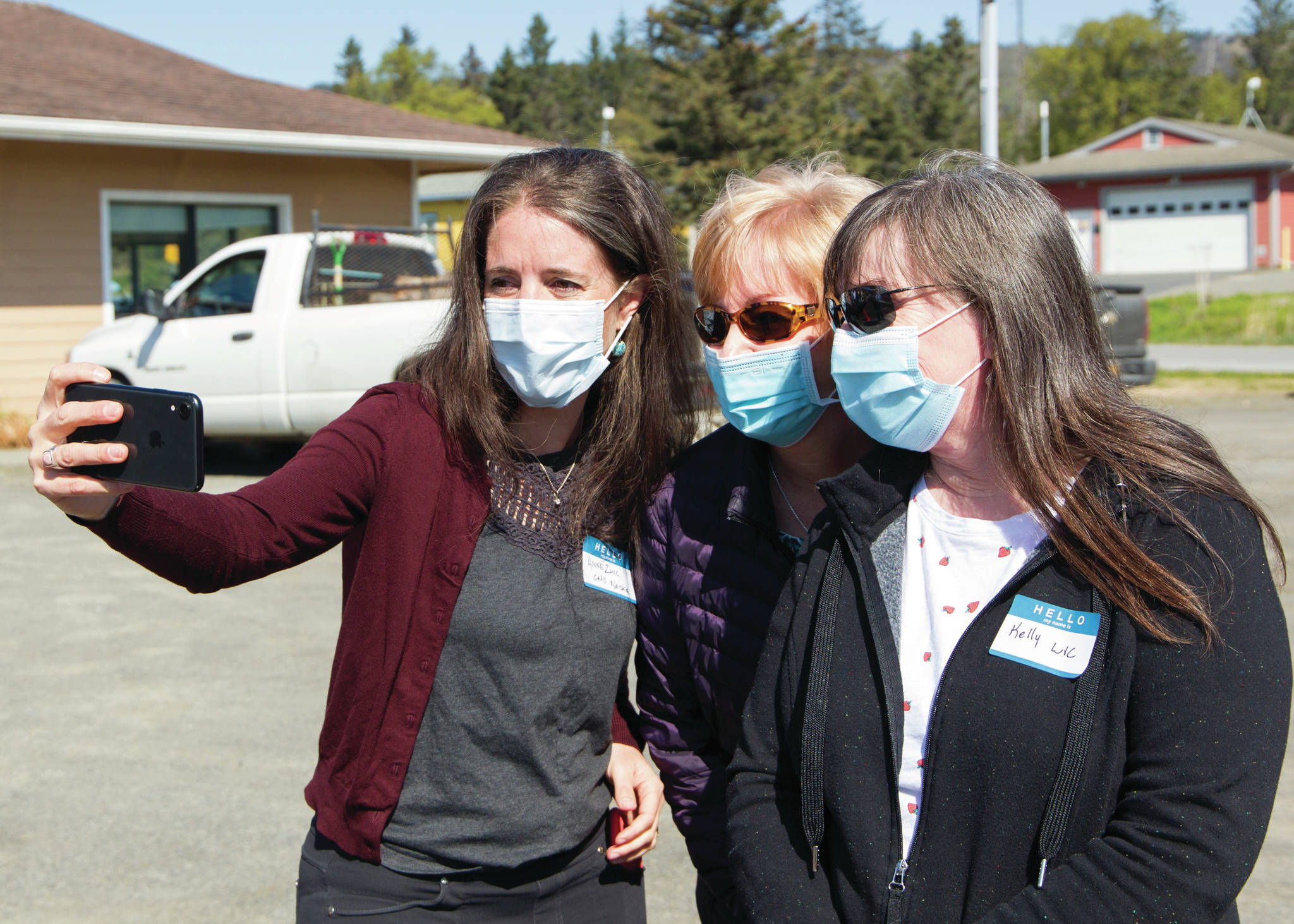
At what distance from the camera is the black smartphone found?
5.05ft

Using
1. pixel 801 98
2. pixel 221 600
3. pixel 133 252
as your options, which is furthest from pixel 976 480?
pixel 801 98

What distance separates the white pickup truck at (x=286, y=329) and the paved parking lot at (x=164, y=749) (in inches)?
106

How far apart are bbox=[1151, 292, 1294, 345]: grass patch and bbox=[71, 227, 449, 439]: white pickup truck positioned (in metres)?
20.6

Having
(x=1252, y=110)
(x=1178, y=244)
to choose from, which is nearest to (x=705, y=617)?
(x=1178, y=244)

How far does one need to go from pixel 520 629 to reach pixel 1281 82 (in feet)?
309

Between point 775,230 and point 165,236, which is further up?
point 165,236

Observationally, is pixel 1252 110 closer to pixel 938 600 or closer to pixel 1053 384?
pixel 1053 384

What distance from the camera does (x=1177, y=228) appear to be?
48.7 metres

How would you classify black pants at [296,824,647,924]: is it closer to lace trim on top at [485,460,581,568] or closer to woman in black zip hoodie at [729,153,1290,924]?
woman in black zip hoodie at [729,153,1290,924]

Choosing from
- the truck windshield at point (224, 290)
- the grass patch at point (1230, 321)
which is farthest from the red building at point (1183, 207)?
the truck windshield at point (224, 290)

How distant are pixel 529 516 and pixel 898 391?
2.41 ft

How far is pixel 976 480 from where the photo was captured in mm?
1829

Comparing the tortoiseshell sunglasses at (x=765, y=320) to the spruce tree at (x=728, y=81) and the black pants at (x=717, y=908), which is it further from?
the spruce tree at (x=728, y=81)

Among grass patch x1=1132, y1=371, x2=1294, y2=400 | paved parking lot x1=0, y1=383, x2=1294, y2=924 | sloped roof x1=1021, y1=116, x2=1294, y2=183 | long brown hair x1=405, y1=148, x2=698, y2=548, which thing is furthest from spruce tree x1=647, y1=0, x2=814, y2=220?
long brown hair x1=405, y1=148, x2=698, y2=548
